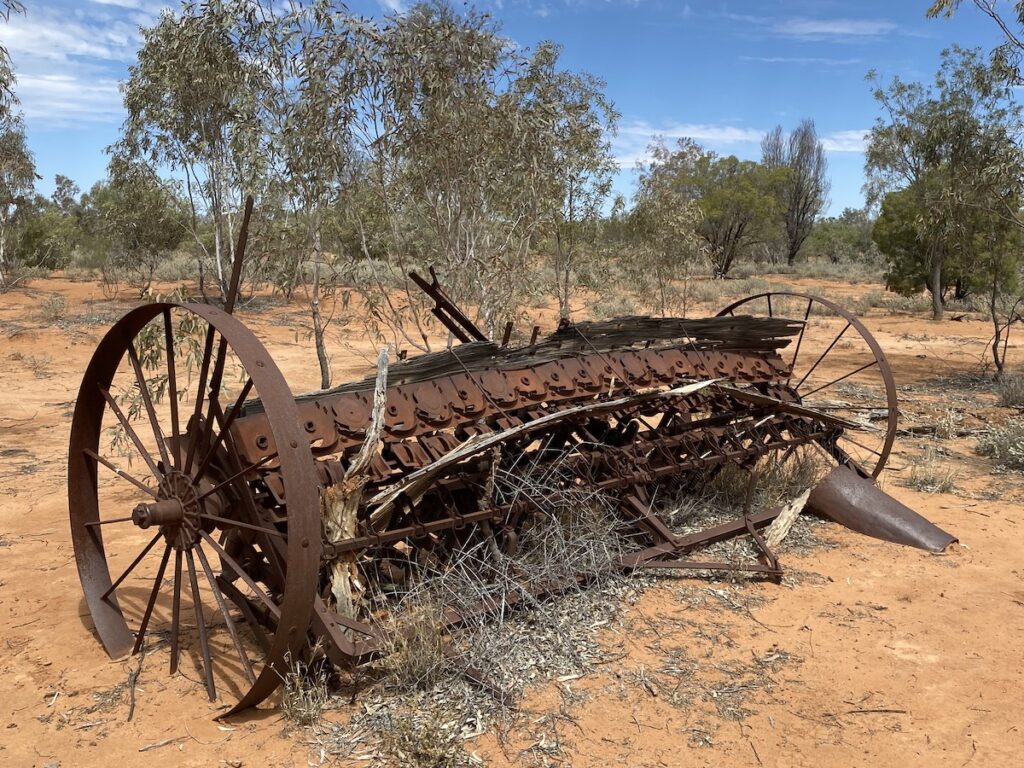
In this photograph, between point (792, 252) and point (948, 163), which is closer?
point (948, 163)

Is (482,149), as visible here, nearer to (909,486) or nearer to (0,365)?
(909,486)

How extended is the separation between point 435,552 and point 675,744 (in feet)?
5.68

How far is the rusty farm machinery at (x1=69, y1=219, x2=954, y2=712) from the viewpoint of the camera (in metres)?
3.60

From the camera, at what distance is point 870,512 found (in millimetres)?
6184

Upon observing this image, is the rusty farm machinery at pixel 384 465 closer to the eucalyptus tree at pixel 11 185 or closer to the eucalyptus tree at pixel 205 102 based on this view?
the eucalyptus tree at pixel 205 102

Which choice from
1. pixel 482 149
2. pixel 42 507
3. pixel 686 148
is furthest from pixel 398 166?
Answer: pixel 686 148

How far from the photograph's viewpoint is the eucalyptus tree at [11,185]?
17.8 m

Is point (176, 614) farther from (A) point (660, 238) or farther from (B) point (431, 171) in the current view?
(A) point (660, 238)

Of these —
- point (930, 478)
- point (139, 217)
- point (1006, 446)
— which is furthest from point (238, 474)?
point (139, 217)

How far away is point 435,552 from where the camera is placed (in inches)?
179

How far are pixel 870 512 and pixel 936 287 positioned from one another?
62.2 ft

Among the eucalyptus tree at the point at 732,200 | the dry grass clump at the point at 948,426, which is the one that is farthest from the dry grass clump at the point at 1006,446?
the eucalyptus tree at the point at 732,200

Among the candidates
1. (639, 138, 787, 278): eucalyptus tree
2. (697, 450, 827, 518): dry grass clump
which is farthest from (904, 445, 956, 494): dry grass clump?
(639, 138, 787, 278): eucalyptus tree

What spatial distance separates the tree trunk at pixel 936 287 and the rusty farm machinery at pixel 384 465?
17621 millimetres
